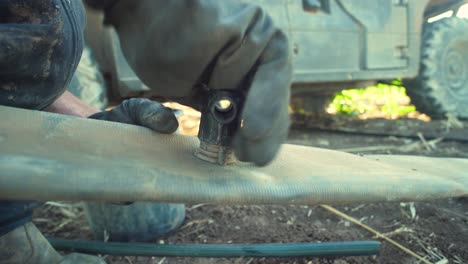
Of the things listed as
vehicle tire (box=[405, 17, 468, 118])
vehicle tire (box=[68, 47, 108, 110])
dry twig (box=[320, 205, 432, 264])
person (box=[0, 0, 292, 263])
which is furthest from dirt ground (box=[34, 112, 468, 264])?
vehicle tire (box=[405, 17, 468, 118])

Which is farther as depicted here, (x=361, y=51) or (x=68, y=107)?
(x=361, y=51)

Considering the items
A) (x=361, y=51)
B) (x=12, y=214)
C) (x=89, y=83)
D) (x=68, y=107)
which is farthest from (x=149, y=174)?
(x=361, y=51)

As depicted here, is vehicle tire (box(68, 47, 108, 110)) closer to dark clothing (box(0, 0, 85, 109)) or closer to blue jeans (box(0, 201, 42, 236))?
blue jeans (box(0, 201, 42, 236))

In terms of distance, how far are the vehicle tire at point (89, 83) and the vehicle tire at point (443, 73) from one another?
2647 mm

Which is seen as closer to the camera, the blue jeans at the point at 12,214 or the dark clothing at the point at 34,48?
the dark clothing at the point at 34,48

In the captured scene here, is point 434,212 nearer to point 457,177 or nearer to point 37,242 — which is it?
point 457,177

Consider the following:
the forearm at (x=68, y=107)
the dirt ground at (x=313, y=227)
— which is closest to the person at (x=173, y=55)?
the forearm at (x=68, y=107)

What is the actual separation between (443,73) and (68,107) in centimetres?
338

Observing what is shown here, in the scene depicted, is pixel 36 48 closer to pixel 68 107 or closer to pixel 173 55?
pixel 173 55

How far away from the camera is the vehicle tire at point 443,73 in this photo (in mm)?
3545

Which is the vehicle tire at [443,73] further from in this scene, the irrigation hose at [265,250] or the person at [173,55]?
the person at [173,55]

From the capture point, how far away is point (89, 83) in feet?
6.59

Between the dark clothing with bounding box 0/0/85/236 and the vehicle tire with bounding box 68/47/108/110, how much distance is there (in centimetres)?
126

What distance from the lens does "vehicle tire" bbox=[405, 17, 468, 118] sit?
3545 millimetres
